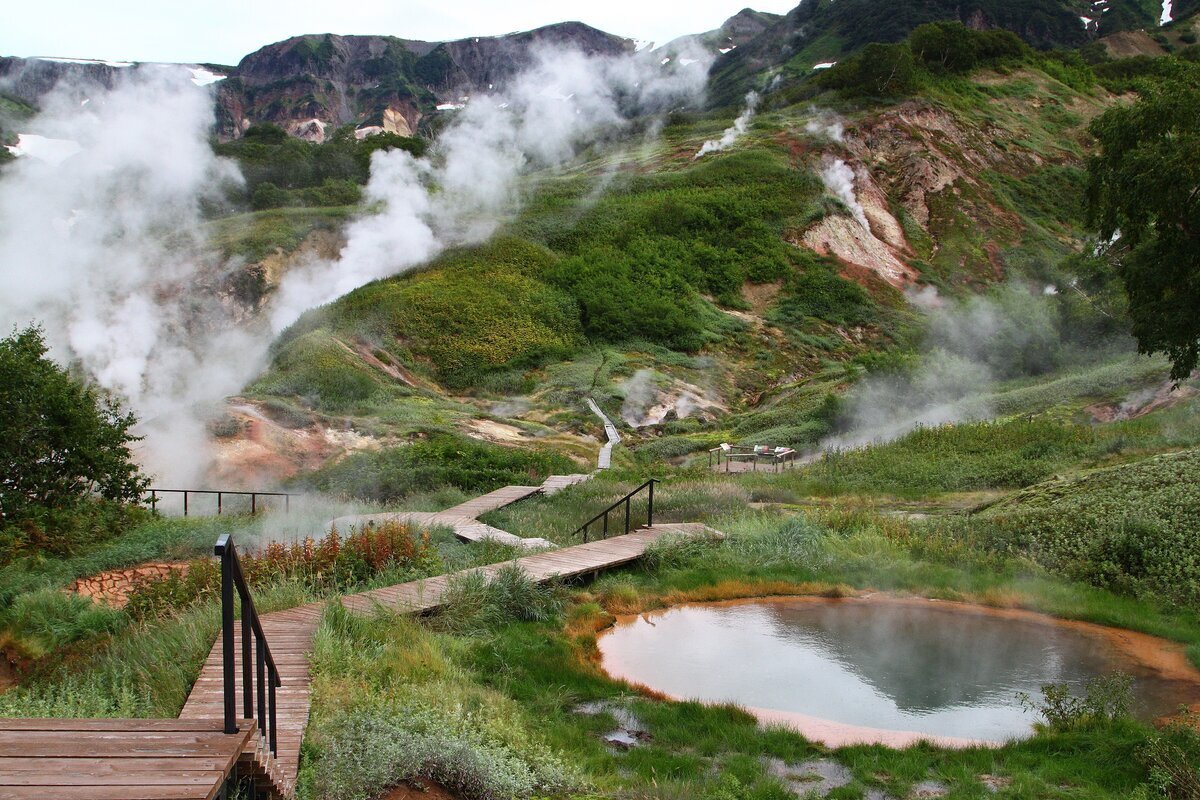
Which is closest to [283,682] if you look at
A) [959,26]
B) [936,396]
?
[936,396]

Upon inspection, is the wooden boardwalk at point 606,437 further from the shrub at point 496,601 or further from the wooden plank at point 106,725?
the wooden plank at point 106,725

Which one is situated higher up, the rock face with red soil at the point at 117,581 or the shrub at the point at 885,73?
the shrub at the point at 885,73

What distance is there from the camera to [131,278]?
119ft

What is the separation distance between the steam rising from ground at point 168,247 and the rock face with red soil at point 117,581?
7.33 metres

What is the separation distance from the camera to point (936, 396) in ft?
108

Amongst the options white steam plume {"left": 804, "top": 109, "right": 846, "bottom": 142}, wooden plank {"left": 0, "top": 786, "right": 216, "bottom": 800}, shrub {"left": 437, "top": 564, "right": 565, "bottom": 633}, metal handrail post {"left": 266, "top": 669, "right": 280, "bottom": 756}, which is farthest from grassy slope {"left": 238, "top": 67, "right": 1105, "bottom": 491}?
wooden plank {"left": 0, "top": 786, "right": 216, "bottom": 800}

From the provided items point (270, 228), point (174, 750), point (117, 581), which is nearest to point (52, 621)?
point (117, 581)

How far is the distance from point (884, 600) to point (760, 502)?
22.3 feet

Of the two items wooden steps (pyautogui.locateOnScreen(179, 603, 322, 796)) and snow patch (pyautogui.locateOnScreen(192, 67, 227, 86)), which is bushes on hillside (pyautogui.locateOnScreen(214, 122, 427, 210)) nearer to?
wooden steps (pyautogui.locateOnScreen(179, 603, 322, 796))

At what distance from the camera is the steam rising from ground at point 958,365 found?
29212 mm

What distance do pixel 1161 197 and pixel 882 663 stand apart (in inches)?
425

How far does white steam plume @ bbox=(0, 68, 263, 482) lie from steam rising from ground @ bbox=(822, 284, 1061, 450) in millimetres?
19518

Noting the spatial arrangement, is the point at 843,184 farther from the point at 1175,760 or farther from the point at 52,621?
the point at 1175,760

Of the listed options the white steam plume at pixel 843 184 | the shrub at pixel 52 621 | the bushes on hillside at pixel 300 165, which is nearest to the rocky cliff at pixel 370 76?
the bushes on hillside at pixel 300 165
